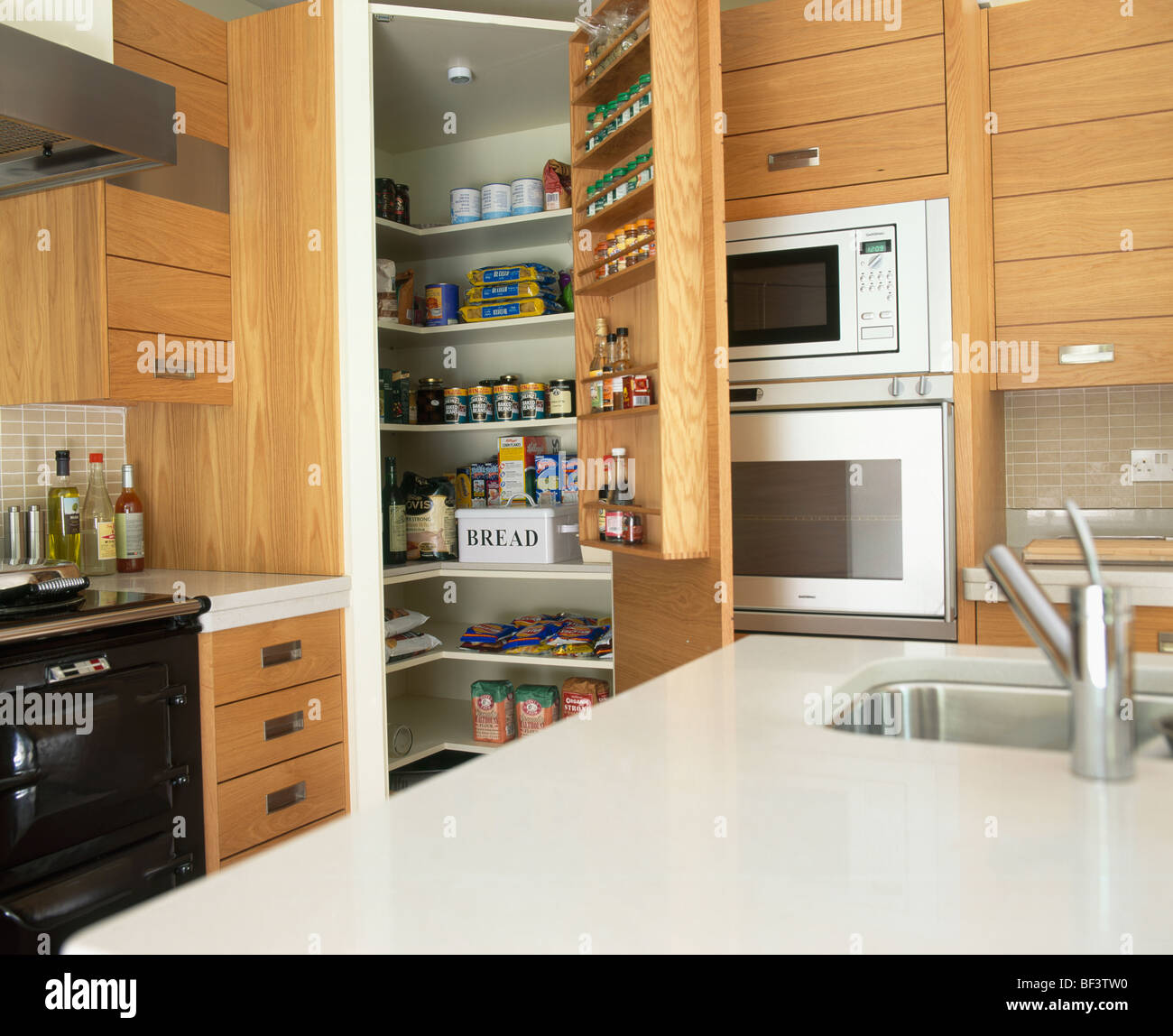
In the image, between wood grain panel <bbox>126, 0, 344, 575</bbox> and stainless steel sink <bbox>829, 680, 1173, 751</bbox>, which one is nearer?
stainless steel sink <bbox>829, 680, 1173, 751</bbox>

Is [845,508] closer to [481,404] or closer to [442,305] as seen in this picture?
[481,404]

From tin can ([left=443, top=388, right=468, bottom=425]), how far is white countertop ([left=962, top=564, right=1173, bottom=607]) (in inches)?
69.5

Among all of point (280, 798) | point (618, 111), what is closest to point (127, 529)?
point (280, 798)

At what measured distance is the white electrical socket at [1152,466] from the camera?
111 inches

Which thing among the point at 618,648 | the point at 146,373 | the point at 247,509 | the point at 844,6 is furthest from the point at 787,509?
the point at 146,373

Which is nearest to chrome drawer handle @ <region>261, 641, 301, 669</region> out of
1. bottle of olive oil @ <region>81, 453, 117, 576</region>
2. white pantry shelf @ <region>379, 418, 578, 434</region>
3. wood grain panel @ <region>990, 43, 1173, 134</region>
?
bottle of olive oil @ <region>81, 453, 117, 576</region>

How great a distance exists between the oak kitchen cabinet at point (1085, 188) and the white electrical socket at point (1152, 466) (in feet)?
1.47

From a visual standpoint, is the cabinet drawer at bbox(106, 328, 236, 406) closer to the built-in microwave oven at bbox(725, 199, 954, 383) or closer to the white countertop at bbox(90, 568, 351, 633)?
the white countertop at bbox(90, 568, 351, 633)

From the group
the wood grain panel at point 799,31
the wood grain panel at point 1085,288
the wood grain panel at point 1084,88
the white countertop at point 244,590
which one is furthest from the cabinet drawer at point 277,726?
the wood grain panel at point 1084,88

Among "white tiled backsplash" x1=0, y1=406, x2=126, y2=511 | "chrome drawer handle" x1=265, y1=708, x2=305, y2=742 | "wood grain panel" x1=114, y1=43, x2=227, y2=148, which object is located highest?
"wood grain panel" x1=114, y1=43, x2=227, y2=148

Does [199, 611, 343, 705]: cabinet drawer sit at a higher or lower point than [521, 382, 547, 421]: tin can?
lower

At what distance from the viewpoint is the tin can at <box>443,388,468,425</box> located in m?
3.41

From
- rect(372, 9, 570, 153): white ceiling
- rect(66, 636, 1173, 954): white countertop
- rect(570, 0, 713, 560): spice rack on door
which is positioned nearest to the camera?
rect(66, 636, 1173, 954): white countertop
